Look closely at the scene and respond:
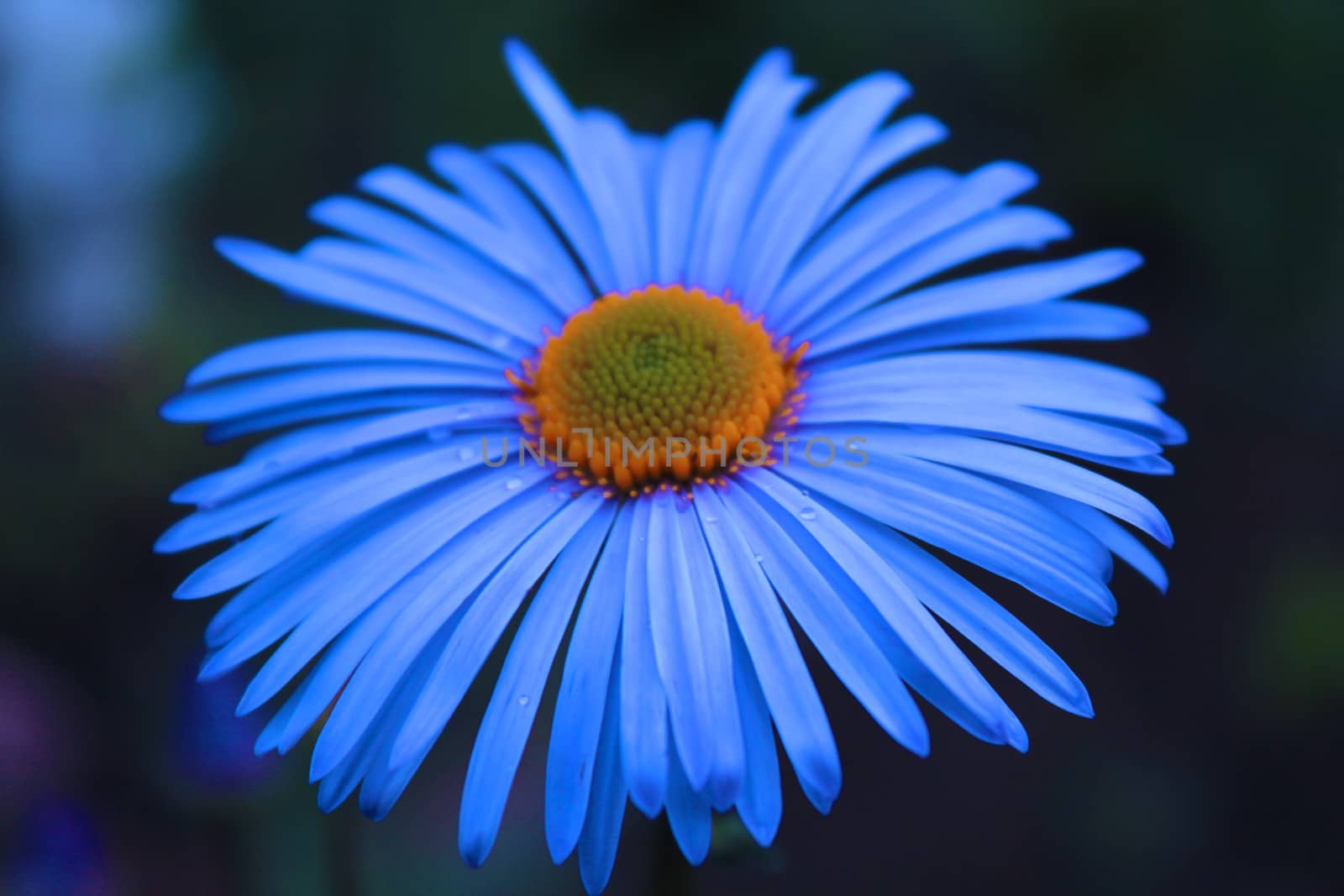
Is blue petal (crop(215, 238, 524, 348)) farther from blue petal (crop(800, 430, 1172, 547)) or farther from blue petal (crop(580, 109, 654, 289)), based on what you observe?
blue petal (crop(800, 430, 1172, 547))

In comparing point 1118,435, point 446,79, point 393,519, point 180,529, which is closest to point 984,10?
point 446,79

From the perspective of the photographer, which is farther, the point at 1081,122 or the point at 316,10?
the point at 316,10

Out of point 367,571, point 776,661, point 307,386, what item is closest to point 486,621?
point 367,571

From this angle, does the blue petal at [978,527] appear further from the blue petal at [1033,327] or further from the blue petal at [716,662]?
the blue petal at [1033,327]

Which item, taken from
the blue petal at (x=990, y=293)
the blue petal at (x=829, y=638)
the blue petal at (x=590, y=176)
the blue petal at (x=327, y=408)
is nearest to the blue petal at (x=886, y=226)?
the blue petal at (x=990, y=293)

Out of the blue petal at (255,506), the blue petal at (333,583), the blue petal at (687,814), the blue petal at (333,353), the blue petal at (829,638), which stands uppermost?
the blue petal at (333,353)

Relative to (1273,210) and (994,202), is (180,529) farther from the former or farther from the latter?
(1273,210)
